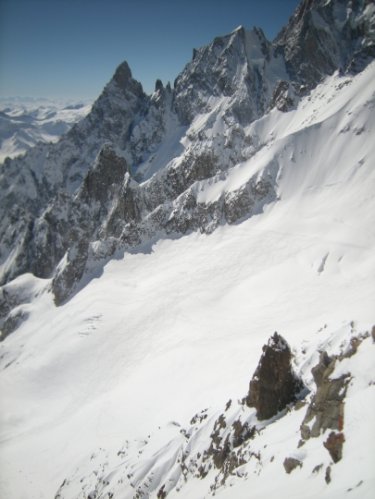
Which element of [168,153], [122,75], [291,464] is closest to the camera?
[291,464]

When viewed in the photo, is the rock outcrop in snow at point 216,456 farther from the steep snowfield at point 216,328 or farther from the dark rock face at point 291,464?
the steep snowfield at point 216,328

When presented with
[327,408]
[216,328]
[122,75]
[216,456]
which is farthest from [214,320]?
[122,75]

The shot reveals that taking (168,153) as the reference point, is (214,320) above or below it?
below

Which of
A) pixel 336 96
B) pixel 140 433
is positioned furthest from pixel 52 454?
pixel 336 96

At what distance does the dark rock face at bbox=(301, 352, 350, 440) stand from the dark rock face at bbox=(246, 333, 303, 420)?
2.94 m

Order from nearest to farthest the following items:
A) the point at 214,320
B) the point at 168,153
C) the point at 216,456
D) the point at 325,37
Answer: the point at 216,456 < the point at 214,320 < the point at 325,37 < the point at 168,153

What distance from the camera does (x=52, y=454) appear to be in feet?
104

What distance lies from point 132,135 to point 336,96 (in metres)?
92.3

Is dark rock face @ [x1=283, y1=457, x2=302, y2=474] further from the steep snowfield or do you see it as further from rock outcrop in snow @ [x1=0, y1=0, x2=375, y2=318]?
rock outcrop in snow @ [x1=0, y1=0, x2=375, y2=318]

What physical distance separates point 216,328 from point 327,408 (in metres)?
26.8

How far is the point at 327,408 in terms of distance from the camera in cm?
1427

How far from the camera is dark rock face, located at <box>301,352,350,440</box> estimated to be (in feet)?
44.8

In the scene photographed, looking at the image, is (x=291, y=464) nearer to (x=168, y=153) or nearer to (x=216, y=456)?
(x=216, y=456)

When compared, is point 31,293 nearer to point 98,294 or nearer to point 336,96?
point 98,294
